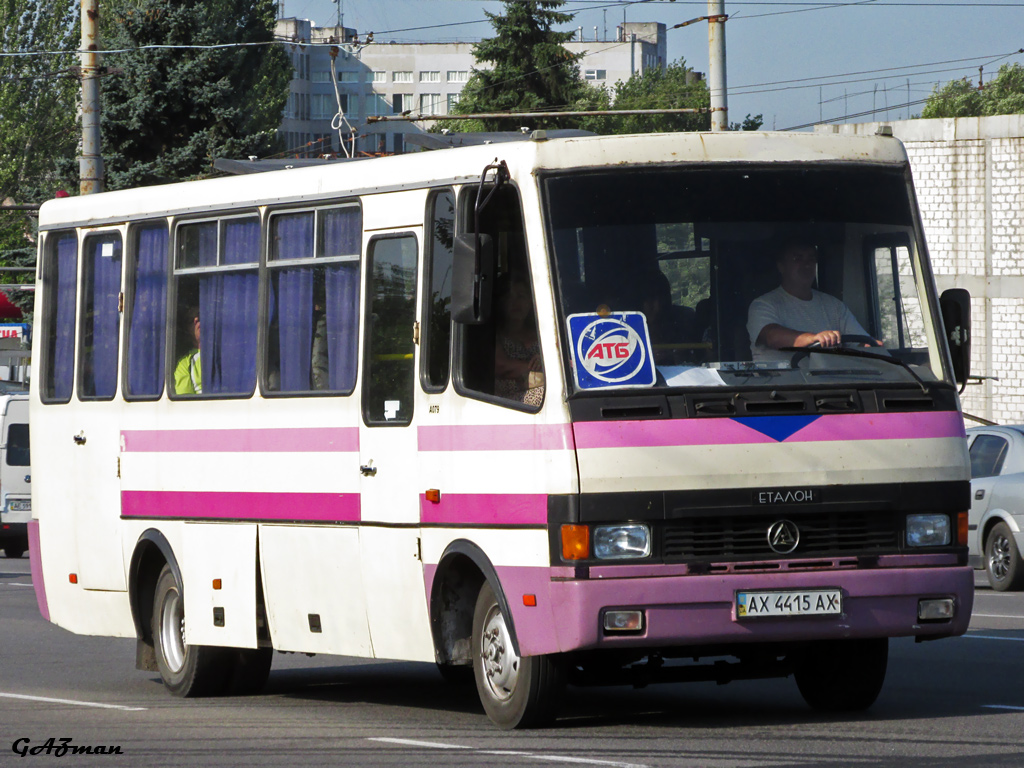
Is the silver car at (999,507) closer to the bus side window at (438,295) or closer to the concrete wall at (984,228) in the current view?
the bus side window at (438,295)

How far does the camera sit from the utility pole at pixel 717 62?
86.5 feet

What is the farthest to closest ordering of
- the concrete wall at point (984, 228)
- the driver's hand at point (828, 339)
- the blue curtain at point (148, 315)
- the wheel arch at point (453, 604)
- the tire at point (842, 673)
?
the concrete wall at point (984, 228), the blue curtain at point (148, 315), the tire at point (842, 673), the wheel arch at point (453, 604), the driver's hand at point (828, 339)

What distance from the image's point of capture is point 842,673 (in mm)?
10086

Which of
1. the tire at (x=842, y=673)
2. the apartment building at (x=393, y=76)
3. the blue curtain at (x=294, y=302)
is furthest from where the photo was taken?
the apartment building at (x=393, y=76)

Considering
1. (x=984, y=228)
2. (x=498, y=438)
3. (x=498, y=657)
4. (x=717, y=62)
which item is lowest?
(x=498, y=657)

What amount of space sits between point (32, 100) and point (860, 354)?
67016 millimetres

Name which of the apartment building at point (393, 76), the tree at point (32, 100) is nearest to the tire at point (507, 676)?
the tree at point (32, 100)

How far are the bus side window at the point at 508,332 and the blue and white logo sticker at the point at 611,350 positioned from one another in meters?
0.20

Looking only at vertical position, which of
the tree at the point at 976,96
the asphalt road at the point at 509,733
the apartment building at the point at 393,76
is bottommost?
the asphalt road at the point at 509,733

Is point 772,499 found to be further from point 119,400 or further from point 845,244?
point 119,400

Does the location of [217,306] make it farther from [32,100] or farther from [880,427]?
[32,100]

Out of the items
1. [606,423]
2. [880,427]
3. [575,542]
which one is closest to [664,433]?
[606,423]

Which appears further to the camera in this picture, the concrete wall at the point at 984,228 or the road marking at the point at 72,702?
the concrete wall at the point at 984,228

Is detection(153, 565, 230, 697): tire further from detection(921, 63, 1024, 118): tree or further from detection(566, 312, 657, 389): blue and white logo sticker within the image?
detection(921, 63, 1024, 118): tree
